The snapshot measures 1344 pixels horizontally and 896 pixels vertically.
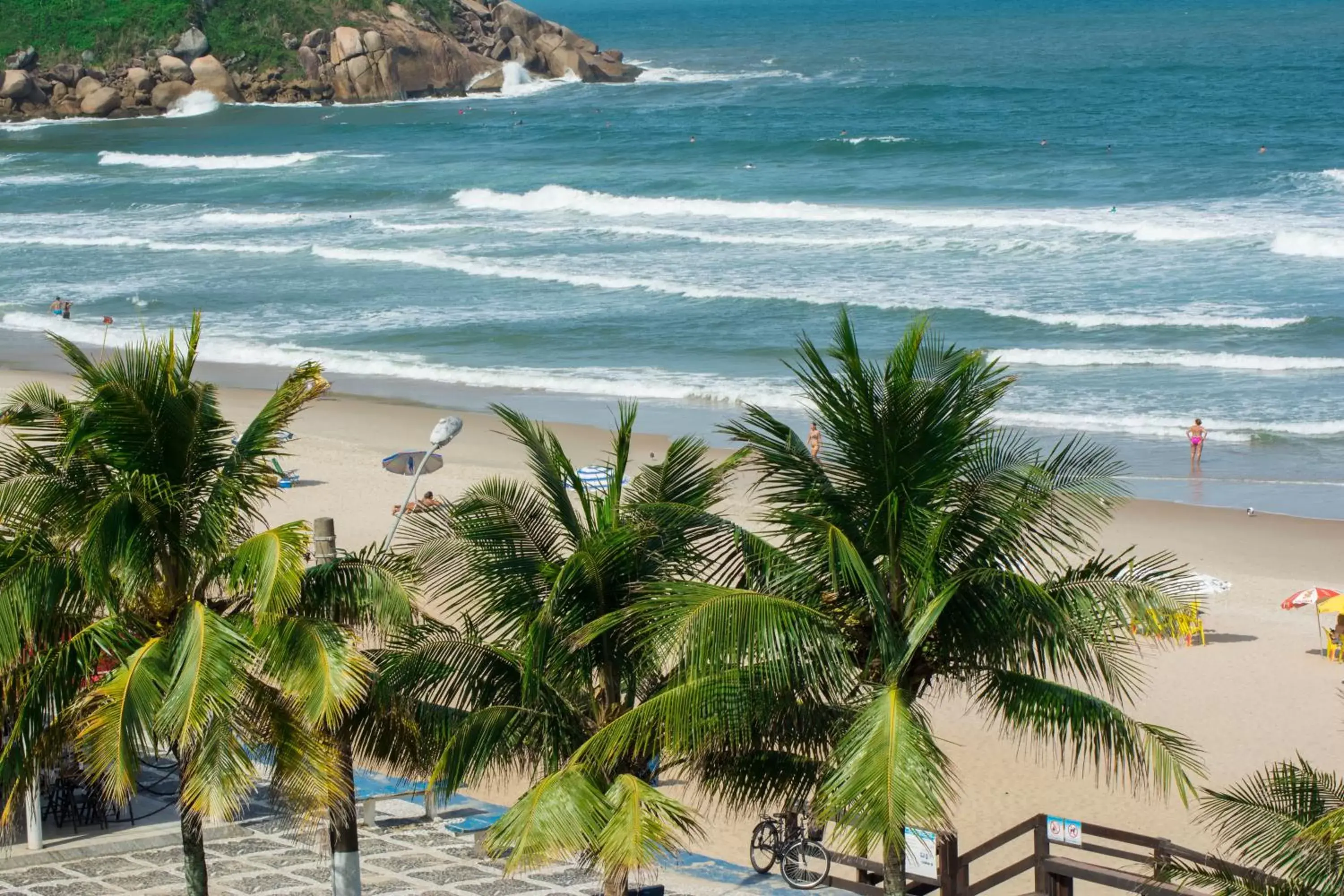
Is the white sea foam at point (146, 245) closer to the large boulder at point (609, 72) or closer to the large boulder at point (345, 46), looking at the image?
the large boulder at point (345, 46)

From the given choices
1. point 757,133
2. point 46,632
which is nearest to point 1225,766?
point 46,632

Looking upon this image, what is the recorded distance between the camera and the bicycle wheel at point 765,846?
1099 centimetres

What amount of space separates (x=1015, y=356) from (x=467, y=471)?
37.2 ft

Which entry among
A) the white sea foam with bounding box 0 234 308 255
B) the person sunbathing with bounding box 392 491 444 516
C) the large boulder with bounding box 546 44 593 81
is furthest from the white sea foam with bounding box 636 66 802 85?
the person sunbathing with bounding box 392 491 444 516

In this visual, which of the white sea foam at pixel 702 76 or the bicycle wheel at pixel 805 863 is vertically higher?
the white sea foam at pixel 702 76

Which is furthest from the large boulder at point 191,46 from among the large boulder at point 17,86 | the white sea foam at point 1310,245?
the white sea foam at point 1310,245

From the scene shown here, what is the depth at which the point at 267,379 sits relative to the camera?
3086 centimetres

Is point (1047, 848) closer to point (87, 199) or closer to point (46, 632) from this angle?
point (46, 632)

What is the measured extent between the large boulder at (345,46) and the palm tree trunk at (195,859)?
77.1 meters

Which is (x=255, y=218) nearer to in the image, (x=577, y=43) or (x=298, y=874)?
(x=577, y=43)

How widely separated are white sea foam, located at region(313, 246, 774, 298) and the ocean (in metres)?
0.13

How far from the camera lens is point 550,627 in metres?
7.91

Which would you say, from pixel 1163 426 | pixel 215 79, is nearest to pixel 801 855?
pixel 1163 426

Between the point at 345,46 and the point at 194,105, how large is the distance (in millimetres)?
7778
